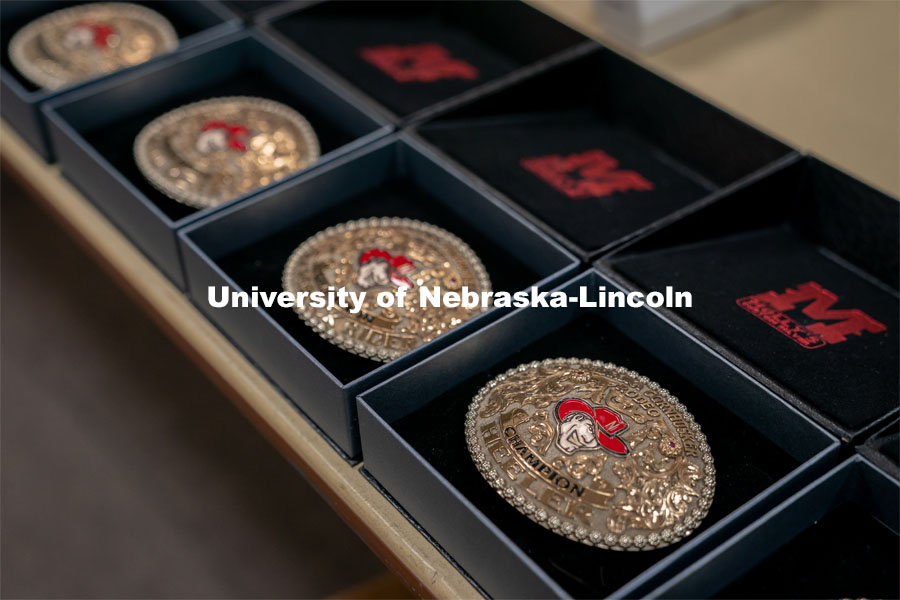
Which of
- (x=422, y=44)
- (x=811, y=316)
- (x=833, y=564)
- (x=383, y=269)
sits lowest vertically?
(x=833, y=564)

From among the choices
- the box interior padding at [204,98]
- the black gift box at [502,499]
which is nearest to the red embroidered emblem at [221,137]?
the box interior padding at [204,98]

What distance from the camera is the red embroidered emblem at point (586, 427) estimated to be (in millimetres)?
1173

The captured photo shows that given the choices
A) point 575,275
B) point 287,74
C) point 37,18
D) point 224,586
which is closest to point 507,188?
point 575,275

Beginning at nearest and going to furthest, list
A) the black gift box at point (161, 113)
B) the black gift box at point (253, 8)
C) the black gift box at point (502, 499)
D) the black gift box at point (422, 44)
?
1. the black gift box at point (502, 499)
2. the black gift box at point (161, 113)
3. the black gift box at point (422, 44)
4. the black gift box at point (253, 8)

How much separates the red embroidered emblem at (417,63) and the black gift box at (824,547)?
107 cm

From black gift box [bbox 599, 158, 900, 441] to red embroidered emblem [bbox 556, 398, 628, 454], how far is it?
0.20 meters

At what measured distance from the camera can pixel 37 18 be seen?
2.03 metres

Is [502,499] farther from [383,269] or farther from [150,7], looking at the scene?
[150,7]

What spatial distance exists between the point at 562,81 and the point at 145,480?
1.15 meters

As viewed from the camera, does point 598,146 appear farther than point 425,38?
No

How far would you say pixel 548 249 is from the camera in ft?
4.68

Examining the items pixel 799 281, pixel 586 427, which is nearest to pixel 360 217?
pixel 586 427

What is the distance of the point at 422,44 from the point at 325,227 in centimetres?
60

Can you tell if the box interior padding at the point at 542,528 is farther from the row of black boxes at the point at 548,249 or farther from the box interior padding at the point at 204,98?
the box interior padding at the point at 204,98
